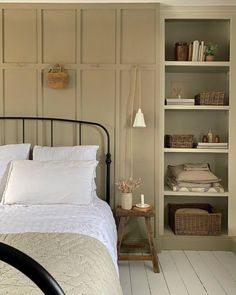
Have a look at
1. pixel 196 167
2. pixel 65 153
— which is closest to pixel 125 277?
pixel 65 153

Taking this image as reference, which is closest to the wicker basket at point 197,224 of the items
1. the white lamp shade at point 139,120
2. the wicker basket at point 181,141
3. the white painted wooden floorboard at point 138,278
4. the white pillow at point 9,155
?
the white painted wooden floorboard at point 138,278

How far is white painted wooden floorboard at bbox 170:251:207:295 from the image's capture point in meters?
2.65

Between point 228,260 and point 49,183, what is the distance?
5.97ft

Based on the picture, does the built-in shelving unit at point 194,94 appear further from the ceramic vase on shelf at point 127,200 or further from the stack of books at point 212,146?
the ceramic vase on shelf at point 127,200

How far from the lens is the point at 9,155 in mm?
3146

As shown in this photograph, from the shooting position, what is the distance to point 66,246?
5.65 feet

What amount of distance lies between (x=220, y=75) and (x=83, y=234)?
2.61m

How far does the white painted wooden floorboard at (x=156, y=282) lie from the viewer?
8.67 ft

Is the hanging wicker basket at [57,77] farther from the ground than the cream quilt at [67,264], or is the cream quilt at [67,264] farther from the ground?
the hanging wicker basket at [57,77]

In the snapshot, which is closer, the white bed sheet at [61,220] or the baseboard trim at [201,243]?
the white bed sheet at [61,220]

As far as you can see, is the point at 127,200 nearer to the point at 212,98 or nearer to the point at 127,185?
the point at 127,185

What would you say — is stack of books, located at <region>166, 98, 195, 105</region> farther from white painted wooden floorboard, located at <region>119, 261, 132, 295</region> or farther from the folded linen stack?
white painted wooden floorboard, located at <region>119, 261, 132, 295</region>

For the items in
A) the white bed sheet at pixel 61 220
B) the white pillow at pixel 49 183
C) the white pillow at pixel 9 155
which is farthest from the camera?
the white pillow at pixel 9 155

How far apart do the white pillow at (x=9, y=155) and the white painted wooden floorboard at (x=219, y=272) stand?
193 centimetres
